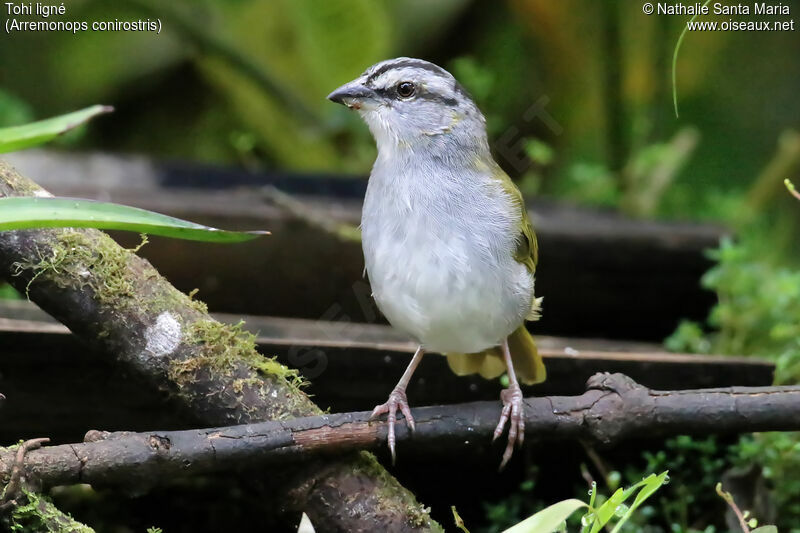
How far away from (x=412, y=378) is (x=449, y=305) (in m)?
0.46

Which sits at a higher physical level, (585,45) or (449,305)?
(585,45)

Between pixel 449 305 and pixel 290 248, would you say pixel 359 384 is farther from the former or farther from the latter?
A: pixel 290 248

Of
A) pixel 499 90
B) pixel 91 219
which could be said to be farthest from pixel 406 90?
pixel 499 90

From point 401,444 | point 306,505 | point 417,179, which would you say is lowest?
point 306,505

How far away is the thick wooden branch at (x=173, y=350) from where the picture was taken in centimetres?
217

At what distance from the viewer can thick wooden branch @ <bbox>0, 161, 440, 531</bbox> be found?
2166 mm

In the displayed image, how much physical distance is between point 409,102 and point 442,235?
494 mm

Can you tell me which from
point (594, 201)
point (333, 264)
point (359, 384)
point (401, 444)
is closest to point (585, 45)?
point (594, 201)

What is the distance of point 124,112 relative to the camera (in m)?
6.32

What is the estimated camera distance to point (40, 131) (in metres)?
1.93

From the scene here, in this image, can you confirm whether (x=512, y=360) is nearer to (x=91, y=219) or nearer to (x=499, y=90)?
(x=91, y=219)

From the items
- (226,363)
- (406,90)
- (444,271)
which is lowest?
(226,363)

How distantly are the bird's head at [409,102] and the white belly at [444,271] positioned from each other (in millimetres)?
260

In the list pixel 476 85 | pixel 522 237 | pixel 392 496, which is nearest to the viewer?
pixel 392 496
